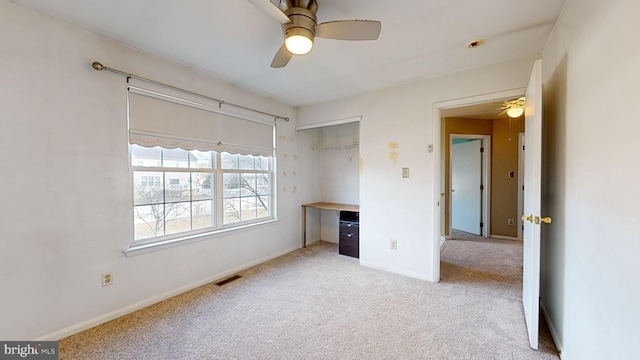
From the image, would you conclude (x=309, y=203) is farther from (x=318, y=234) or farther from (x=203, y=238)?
(x=203, y=238)

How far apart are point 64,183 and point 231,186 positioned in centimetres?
157

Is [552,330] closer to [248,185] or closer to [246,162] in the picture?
[248,185]

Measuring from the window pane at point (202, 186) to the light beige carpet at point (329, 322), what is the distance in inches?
39.7

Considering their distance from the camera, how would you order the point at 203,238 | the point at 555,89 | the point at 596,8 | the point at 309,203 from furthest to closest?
the point at 309,203 < the point at 203,238 < the point at 555,89 < the point at 596,8

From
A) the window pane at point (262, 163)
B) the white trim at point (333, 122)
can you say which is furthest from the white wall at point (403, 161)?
the window pane at point (262, 163)

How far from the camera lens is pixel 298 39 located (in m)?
1.62

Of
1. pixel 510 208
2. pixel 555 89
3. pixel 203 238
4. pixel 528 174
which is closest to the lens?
pixel 555 89

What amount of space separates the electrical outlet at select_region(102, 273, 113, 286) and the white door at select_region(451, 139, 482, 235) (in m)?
5.80

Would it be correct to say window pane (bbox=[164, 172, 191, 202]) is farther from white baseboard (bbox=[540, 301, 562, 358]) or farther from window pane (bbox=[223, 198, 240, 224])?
white baseboard (bbox=[540, 301, 562, 358])

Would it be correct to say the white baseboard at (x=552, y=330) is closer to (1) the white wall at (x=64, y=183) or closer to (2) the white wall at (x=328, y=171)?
(2) the white wall at (x=328, y=171)

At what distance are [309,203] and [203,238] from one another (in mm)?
1986

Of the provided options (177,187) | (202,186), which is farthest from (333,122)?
(177,187)

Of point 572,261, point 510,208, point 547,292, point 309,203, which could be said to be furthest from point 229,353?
point 510,208

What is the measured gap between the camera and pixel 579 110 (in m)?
1.44
